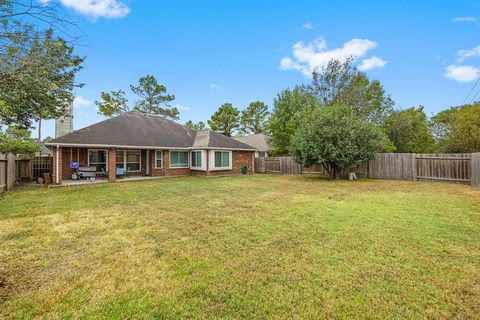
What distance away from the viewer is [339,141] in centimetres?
1330

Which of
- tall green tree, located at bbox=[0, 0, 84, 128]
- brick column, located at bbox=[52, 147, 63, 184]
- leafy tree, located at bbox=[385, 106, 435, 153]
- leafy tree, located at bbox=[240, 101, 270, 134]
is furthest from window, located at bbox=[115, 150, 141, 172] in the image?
leafy tree, located at bbox=[240, 101, 270, 134]

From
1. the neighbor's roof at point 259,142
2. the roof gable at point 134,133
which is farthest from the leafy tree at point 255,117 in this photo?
the roof gable at point 134,133

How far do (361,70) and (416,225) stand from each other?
2373cm

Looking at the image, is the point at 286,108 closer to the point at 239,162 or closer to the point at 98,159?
the point at 239,162

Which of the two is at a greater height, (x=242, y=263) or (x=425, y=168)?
(x=425, y=168)

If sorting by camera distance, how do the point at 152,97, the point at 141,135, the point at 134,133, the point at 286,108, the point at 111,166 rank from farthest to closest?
the point at 152,97 < the point at 286,108 < the point at 141,135 < the point at 134,133 < the point at 111,166

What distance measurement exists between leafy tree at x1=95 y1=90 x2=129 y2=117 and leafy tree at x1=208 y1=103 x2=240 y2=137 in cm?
1262

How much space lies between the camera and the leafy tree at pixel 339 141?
521 inches

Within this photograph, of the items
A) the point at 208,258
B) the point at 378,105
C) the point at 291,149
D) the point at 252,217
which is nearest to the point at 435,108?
the point at 378,105

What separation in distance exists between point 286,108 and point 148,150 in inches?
587

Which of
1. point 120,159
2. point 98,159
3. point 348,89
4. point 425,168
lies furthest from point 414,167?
point 98,159

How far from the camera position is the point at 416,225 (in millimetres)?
5156

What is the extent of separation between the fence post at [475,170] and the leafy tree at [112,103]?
34.7m

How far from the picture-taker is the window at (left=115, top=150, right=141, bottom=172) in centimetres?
1623
